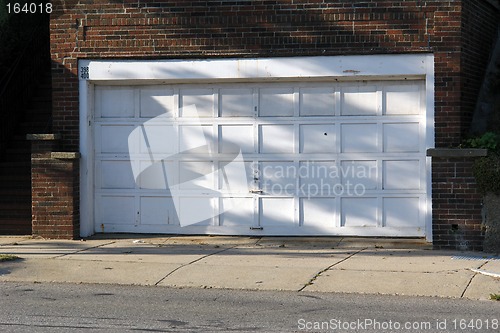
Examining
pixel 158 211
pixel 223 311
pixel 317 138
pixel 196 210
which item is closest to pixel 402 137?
pixel 317 138

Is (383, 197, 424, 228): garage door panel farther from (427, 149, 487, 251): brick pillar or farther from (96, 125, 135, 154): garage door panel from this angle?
(96, 125, 135, 154): garage door panel

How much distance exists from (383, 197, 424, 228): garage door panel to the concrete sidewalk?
1.03ft

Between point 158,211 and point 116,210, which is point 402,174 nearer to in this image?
point 158,211

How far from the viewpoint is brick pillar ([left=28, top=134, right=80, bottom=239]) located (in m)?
13.8

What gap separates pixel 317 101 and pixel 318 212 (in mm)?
1826

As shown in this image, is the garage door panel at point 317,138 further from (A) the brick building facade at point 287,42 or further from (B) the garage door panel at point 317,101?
(A) the brick building facade at point 287,42

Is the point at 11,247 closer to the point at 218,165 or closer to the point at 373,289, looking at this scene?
the point at 218,165

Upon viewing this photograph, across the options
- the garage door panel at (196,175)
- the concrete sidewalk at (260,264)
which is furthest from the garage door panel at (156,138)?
the concrete sidewalk at (260,264)

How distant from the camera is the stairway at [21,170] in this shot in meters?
14.6

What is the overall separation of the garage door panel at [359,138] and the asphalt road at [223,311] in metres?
4.30

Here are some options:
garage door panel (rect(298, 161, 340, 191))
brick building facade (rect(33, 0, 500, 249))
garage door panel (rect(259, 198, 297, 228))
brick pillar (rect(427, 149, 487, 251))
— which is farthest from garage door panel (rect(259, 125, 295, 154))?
brick pillar (rect(427, 149, 487, 251))

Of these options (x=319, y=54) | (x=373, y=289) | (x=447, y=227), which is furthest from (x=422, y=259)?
(x=319, y=54)

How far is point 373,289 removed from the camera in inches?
386

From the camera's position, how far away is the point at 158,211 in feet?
46.0
